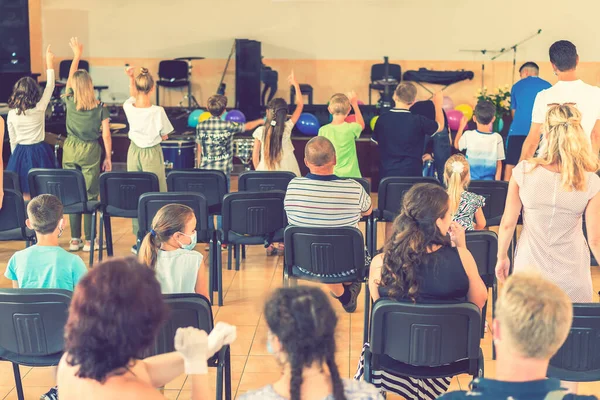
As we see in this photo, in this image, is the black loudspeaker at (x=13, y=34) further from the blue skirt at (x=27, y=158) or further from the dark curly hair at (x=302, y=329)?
the dark curly hair at (x=302, y=329)

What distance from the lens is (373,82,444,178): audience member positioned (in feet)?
20.5

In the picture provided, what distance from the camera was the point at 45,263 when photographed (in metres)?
3.63

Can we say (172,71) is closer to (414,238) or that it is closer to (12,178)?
(12,178)

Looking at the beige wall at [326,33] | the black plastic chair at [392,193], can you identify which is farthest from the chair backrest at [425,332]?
the beige wall at [326,33]

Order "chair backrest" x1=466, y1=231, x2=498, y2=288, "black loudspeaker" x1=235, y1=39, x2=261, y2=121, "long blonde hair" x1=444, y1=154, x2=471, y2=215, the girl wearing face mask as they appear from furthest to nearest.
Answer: "black loudspeaker" x1=235, y1=39, x2=261, y2=121
"long blonde hair" x1=444, y1=154, x2=471, y2=215
"chair backrest" x1=466, y1=231, x2=498, y2=288
the girl wearing face mask

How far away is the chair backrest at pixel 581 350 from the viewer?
309 cm

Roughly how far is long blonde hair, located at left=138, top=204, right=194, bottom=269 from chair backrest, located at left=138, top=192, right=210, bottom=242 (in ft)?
4.88

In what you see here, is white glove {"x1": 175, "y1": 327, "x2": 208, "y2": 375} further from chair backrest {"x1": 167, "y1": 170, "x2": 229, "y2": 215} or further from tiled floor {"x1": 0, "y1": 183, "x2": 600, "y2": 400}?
chair backrest {"x1": 167, "y1": 170, "x2": 229, "y2": 215}

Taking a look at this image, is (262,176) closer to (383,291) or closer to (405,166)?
(405,166)

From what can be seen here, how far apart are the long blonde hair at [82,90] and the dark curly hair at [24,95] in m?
0.34

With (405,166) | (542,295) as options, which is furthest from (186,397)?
(405,166)

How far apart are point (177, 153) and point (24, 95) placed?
6.67 ft

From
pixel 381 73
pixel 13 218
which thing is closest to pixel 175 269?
pixel 13 218

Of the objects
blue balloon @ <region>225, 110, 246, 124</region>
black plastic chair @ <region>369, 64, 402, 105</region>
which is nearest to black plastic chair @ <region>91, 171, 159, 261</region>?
blue balloon @ <region>225, 110, 246, 124</region>
